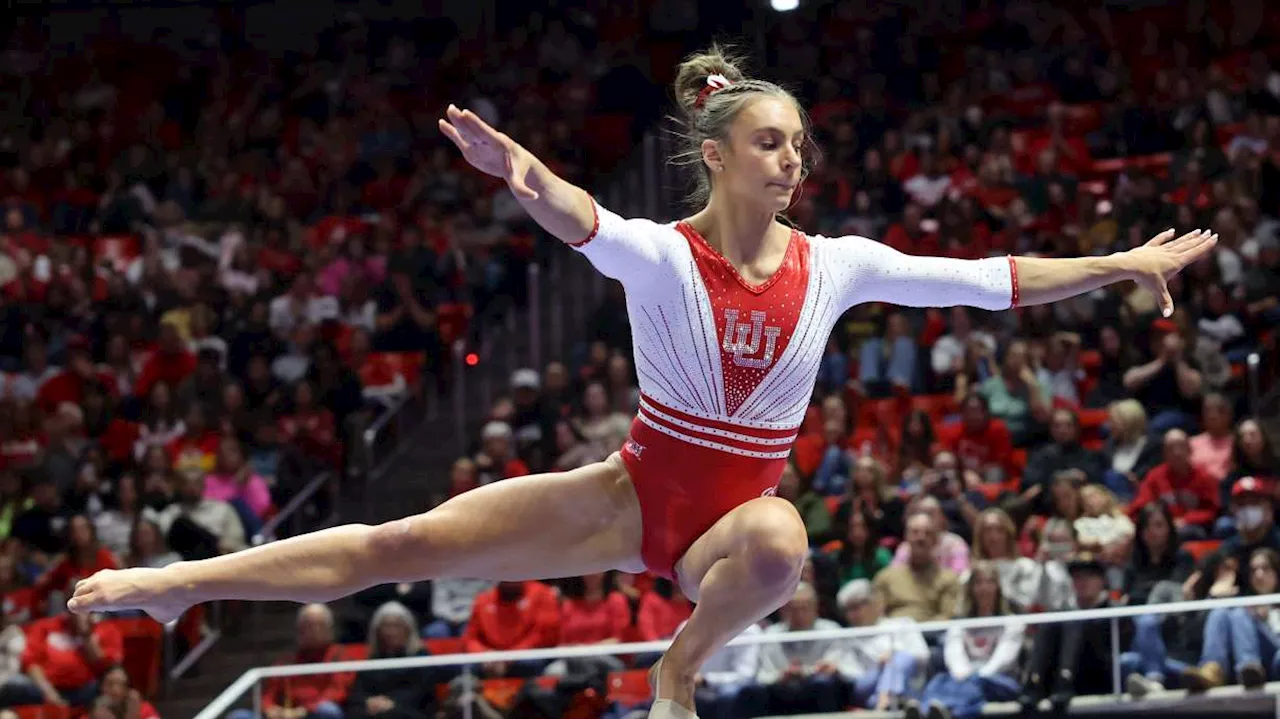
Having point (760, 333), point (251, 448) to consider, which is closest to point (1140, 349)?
point (251, 448)

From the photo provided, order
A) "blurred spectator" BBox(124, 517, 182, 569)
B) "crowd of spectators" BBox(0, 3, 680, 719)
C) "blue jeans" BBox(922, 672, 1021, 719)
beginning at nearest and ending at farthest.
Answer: "blue jeans" BBox(922, 672, 1021, 719) < "blurred spectator" BBox(124, 517, 182, 569) < "crowd of spectators" BBox(0, 3, 680, 719)

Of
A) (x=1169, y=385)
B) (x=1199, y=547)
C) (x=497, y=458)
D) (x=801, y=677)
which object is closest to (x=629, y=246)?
(x=801, y=677)

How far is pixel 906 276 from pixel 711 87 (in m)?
0.68

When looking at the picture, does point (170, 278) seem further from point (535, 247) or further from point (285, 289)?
point (535, 247)

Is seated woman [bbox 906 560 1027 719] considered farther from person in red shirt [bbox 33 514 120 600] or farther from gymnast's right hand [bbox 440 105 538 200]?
person in red shirt [bbox 33 514 120 600]

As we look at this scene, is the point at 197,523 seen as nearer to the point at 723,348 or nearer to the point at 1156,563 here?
the point at 1156,563

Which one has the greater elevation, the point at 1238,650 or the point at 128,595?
the point at 128,595

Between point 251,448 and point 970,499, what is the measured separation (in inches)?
182

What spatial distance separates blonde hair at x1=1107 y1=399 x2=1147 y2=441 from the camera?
9.44m

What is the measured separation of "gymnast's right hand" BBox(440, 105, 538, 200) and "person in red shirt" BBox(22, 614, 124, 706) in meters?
5.42

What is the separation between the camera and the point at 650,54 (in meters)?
16.0

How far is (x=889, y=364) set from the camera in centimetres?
1084

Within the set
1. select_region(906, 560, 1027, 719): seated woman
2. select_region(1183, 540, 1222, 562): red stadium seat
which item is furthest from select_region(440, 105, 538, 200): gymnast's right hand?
select_region(1183, 540, 1222, 562): red stadium seat

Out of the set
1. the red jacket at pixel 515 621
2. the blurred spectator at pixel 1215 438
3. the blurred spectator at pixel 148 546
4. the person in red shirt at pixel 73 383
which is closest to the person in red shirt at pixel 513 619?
the red jacket at pixel 515 621
